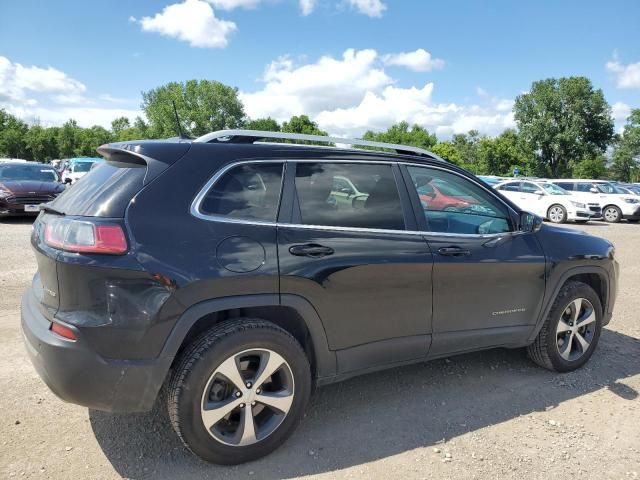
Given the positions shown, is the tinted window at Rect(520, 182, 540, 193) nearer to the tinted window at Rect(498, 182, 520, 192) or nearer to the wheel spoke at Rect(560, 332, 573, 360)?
the tinted window at Rect(498, 182, 520, 192)

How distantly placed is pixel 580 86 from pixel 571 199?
43952 mm

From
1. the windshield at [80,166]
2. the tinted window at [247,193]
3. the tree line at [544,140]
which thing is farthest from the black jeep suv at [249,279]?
the tree line at [544,140]

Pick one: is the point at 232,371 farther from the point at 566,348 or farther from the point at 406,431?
the point at 566,348

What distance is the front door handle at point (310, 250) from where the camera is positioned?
8.94 feet

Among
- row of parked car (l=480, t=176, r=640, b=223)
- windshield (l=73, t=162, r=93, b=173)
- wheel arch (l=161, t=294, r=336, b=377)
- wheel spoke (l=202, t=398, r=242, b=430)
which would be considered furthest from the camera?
windshield (l=73, t=162, r=93, b=173)

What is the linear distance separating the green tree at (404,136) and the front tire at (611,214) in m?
64.7

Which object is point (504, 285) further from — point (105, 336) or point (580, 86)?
point (580, 86)

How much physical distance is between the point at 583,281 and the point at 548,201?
623 inches

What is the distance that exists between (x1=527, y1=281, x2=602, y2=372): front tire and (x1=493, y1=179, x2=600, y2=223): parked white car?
46.1 ft

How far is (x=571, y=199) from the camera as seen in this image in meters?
18.1

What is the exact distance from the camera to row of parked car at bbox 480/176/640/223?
18.1 meters

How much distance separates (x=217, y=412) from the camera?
102 inches

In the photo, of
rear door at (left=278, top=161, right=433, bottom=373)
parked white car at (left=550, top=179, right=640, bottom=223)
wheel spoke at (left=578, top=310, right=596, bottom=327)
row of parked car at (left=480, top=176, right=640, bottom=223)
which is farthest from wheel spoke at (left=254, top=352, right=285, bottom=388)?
parked white car at (left=550, top=179, right=640, bottom=223)

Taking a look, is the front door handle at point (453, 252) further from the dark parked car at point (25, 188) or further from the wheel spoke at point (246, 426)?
the dark parked car at point (25, 188)
